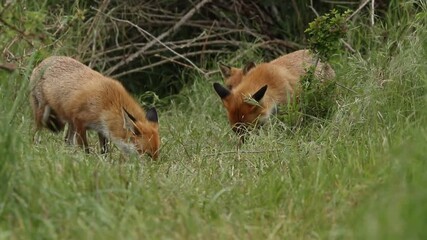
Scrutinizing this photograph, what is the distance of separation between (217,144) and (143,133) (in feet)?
2.73

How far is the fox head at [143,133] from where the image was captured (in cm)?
854

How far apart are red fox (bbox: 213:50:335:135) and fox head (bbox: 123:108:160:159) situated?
3.45ft

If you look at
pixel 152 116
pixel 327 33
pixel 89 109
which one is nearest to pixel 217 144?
pixel 152 116

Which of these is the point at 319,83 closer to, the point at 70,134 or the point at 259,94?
the point at 259,94

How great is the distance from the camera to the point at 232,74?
1116 centimetres

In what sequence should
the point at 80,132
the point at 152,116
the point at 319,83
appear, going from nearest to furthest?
the point at 152,116, the point at 80,132, the point at 319,83

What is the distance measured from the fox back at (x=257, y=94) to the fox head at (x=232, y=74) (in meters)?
0.41

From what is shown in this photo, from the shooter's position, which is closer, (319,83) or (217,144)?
(217,144)

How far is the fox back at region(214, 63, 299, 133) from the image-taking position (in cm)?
963

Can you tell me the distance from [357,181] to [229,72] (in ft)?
18.4

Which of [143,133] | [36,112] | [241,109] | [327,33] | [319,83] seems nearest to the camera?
[143,133]

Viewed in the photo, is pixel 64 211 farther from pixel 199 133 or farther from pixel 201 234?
pixel 199 133

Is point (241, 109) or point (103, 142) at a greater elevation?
point (103, 142)

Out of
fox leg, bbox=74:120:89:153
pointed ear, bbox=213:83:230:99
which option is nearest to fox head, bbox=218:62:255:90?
pointed ear, bbox=213:83:230:99
